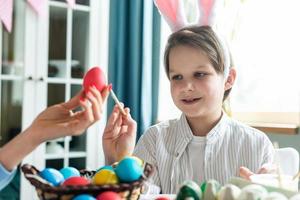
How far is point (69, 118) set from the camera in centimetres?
82

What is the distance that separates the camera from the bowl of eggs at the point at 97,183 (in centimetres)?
62

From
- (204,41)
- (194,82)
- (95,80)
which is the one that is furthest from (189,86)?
(95,80)

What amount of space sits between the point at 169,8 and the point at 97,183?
790 millimetres

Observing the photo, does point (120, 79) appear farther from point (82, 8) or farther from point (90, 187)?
point (90, 187)

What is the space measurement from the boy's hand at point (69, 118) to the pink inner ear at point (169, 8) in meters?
0.58

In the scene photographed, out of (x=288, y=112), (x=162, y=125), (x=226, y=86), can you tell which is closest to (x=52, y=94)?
(x=162, y=125)

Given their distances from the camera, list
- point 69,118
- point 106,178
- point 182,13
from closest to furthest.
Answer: point 106,178 < point 69,118 < point 182,13

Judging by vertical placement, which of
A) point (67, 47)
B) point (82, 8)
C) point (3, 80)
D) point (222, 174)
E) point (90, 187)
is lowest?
point (222, 174)

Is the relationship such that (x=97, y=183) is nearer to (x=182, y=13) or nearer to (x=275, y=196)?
(x=275, y=196)

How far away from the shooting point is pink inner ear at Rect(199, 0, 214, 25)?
1.28m

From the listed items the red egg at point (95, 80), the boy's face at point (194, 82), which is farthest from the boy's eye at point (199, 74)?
the red egg at point (95, 80)

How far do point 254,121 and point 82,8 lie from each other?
1.11m

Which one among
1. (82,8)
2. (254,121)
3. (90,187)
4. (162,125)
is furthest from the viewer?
(82,8)

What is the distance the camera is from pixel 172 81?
132 centimetres
